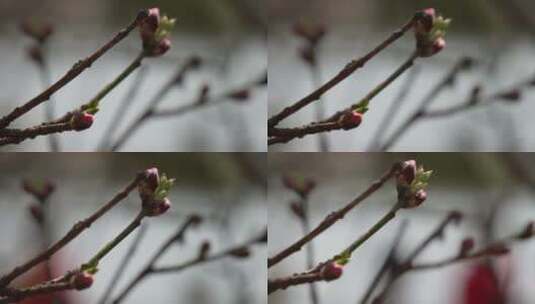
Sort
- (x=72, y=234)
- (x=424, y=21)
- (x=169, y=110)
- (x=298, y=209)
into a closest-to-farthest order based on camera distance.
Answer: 1. (x=72, y=234)
2. (x=424, y=21)
3. (x=298, y=209)
4. (x=169, y=110)

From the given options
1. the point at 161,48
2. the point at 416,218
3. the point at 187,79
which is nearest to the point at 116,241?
the point at 161,48

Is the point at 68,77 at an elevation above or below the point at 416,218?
below

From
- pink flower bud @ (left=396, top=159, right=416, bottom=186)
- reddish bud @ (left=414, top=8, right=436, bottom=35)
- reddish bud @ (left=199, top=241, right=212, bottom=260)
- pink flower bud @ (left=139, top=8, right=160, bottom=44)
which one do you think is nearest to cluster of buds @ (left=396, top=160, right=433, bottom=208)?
pink flower bud @ (left=396, top=159, right=416, bottom=186)

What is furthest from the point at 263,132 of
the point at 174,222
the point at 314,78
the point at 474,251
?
the point at 474,251

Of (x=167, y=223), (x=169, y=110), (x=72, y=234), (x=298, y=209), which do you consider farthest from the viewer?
(x=167, y=223)

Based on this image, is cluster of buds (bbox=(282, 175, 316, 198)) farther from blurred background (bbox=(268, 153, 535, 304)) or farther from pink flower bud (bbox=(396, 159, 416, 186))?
pink flower bud (bbox=(396, 159, 416, 186))

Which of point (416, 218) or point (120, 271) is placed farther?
point (416, 218)

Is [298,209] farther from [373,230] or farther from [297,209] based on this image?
[373,230]
